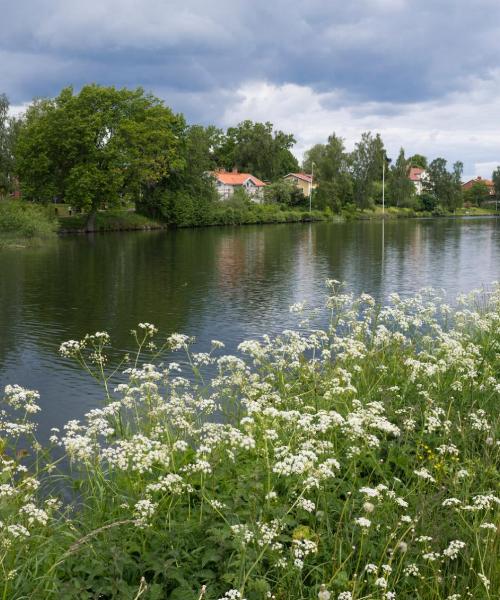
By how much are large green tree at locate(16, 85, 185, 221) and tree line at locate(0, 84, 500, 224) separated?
105mm

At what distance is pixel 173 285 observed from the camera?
94.2ft

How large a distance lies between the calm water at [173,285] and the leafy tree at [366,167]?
63.8 metres

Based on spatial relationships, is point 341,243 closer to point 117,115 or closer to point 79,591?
point 117,115

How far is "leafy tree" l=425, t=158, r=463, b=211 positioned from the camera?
141m

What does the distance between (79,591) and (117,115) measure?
66.4 metres

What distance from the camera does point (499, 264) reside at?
3762 cm

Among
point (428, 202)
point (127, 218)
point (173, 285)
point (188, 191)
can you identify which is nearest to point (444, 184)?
point (428, 202)

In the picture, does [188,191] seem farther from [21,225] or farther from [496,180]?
[496,180]

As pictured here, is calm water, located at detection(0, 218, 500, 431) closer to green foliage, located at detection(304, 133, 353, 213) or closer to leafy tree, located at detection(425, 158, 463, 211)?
green foliage, located at detection(304, 133, 353, 213)

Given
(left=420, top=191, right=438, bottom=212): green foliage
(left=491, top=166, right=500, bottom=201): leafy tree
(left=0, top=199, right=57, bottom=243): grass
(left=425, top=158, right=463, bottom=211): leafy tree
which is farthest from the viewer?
(left=491, top=166, right=500, bottom=201): leafy tree

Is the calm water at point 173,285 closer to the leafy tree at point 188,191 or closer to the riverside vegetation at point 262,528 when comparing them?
the riverside vegetation at point 262,528

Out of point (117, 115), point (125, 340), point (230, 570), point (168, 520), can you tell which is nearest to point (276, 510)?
point (230, 570)

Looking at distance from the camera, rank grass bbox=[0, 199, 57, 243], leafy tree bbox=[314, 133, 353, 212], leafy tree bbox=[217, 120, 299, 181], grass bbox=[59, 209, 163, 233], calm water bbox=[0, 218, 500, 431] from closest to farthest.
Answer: calm water bbox=[0, 218, 500, 431] < grass bbox=[0, 199, 57, 243] < grass bbox=[59, 209, 163, 233] < leafy tree bbox=[314, 133, 353, 212] < leafy tree bbox=[217, 120, 299, 181]

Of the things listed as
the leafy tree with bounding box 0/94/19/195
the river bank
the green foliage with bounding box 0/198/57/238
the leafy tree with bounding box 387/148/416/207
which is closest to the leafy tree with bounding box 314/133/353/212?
the river bank
